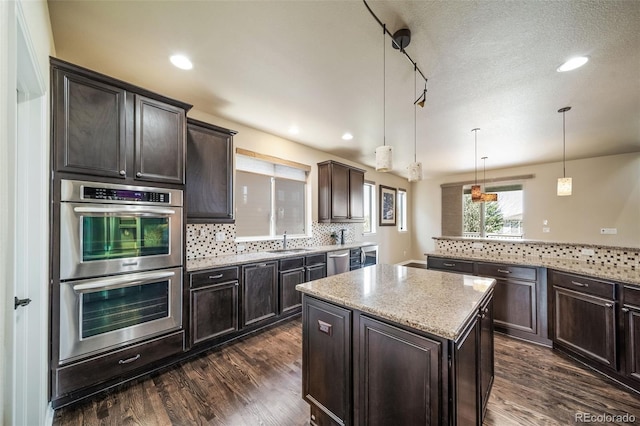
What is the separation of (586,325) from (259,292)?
326cm

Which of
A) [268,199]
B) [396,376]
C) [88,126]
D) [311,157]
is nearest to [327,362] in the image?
[396,376]

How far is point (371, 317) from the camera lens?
1334 millimetres

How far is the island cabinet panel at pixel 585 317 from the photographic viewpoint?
212 centimetres

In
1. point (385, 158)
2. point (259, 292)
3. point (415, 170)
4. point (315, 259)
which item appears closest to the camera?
point (385, 158)

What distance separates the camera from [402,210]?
299 inches

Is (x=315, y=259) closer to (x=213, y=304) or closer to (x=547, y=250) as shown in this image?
(x=213, y=304)

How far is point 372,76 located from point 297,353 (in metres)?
2.80

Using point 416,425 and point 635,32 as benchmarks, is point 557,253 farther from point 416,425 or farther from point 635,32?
point 416,425

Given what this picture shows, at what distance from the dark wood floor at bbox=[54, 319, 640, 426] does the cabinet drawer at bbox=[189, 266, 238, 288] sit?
742 millimetres

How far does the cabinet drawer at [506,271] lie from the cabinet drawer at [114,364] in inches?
132

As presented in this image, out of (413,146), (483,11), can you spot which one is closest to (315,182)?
(413,146)

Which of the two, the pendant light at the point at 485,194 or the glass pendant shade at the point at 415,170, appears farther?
the pendant light at the point at 485,194

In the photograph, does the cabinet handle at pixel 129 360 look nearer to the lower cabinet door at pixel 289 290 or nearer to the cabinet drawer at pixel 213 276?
the cabinet drawer at pixel 213 276

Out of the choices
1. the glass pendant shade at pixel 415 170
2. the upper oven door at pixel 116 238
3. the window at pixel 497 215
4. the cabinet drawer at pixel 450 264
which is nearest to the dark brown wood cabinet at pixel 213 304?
the upper oven door at pixel 116 238
